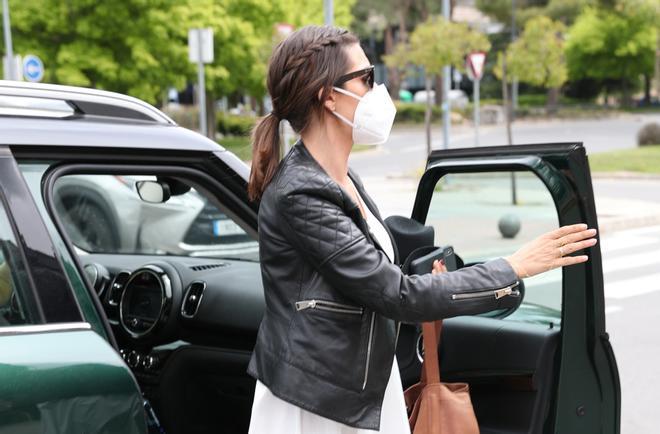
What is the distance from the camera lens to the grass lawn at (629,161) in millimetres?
23369

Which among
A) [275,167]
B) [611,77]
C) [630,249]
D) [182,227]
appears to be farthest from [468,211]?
[611,77]

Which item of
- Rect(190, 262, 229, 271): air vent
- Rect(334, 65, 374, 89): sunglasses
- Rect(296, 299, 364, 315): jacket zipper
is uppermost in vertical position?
Rect(334, 65, 374, 89): sunglasses

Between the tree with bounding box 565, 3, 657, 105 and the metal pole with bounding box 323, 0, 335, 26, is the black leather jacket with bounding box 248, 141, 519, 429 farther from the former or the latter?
the tree with bounding box 565, 3, 657, 105

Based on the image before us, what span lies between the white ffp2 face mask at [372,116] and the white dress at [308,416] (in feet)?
0.58

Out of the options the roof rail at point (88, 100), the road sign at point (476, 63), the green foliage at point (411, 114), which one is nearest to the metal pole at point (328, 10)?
the road sign at point (476, 63)

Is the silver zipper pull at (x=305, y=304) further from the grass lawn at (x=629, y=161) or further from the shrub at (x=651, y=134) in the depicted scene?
the shrub at (x=651, y=134)

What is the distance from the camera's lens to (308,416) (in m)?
1.97

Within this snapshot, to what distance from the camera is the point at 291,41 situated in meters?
1.99

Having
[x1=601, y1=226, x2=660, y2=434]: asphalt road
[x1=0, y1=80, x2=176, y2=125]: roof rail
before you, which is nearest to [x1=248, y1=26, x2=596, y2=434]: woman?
[x1=0, y1=80, x2=176, y2=125]: roof rail

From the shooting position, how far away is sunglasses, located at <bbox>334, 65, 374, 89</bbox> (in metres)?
2.01

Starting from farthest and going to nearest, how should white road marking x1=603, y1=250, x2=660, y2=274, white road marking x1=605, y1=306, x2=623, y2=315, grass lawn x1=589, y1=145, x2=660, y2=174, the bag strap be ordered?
grass lawn x1=589, y1=145, x2=660, y2=174 < white road marking x1=603, y1=250, x2=660, y2=274 < white road marking x1=605, y1=306, x2=623, y2=315 < the bag strap

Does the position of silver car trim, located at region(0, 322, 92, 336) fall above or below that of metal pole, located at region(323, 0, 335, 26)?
below

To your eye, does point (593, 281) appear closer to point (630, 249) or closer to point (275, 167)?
point (275, 167)

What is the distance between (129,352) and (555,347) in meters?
1.58
